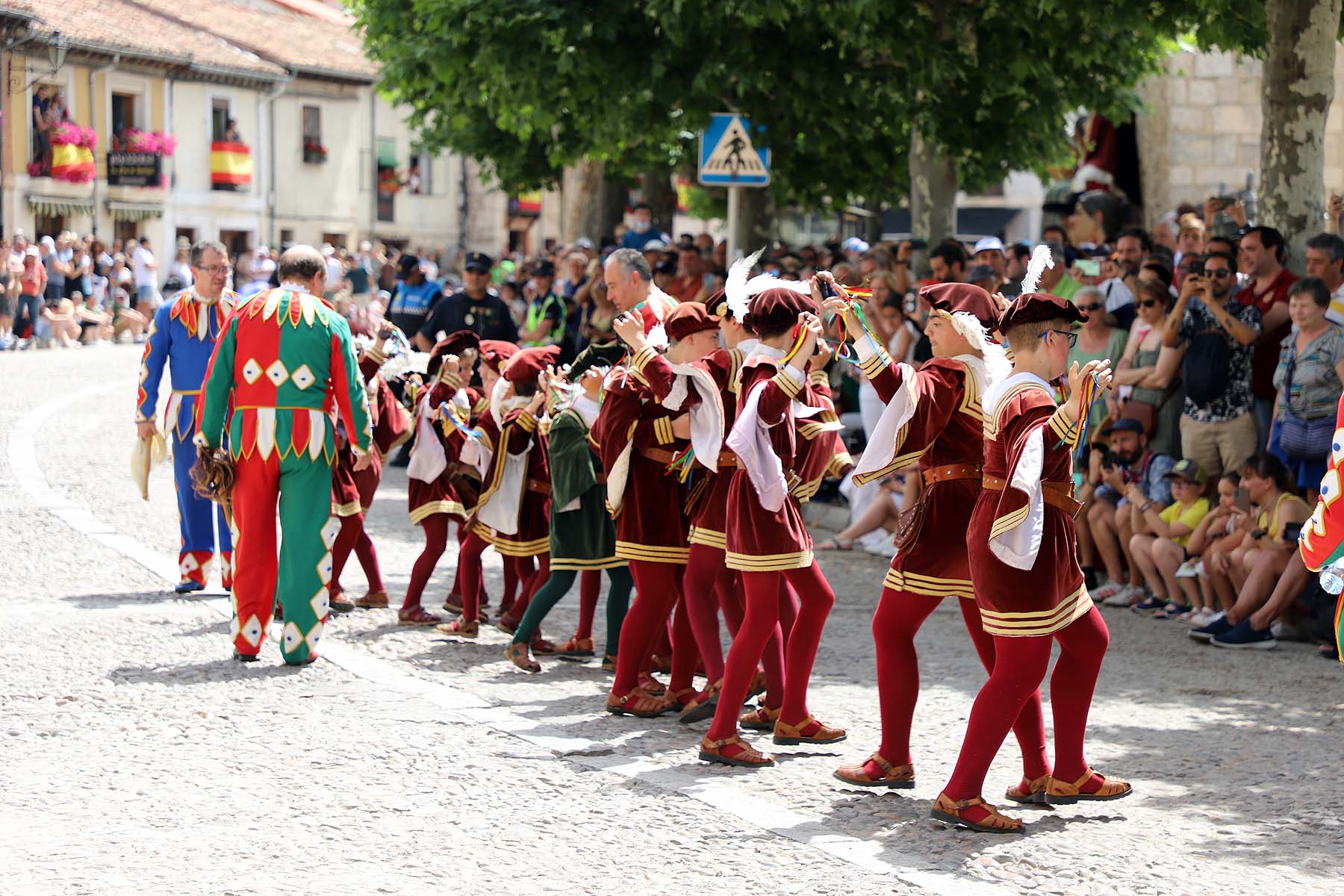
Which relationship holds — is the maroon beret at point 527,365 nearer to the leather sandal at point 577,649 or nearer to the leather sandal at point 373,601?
the leather sandal at point 577,649

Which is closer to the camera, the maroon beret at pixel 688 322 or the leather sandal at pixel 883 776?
the leather sandal at pixel 883 776

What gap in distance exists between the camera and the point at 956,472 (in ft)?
21.3

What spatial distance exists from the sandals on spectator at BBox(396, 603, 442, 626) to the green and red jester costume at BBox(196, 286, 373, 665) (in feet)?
3.43

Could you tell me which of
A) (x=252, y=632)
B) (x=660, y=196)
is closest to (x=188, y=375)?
(x=252, y=632)

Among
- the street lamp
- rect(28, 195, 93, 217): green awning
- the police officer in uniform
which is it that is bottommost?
the police officer in uniform

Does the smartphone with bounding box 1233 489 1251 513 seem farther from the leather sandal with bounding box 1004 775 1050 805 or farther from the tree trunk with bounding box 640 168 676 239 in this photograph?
the tree trunk with bounding box 640 168 676 239

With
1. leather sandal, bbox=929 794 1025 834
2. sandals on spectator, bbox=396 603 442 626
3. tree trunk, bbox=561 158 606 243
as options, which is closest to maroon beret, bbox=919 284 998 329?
leather sandal, bbox=929 794 1025 834

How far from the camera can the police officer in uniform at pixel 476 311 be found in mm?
14531

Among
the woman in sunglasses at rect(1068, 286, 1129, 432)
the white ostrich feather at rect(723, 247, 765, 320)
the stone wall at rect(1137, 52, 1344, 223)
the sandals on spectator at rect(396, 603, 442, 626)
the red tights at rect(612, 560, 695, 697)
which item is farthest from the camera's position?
the stone wall at rect(1137, 52, 1344, 223)

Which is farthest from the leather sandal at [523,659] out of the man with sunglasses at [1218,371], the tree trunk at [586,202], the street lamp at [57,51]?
the street lamp at [57,51]

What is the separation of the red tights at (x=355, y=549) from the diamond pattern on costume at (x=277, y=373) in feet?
5.21

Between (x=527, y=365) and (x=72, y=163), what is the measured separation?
123 feet

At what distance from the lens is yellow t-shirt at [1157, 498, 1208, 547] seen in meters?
10.5

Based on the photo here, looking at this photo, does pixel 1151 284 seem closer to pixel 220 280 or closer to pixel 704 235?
pixel 220 280
